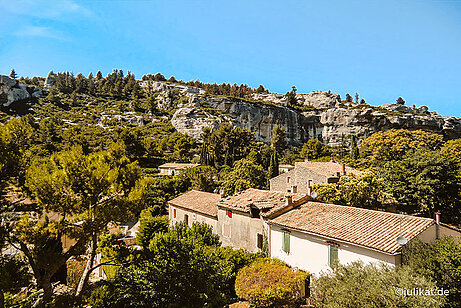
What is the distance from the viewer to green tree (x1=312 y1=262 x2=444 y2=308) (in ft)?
23.0

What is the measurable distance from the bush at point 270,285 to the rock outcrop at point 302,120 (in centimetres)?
7623

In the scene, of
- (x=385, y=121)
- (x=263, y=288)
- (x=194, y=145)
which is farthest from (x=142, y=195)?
(x=385, y=121)

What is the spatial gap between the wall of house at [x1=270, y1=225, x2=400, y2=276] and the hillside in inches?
2823

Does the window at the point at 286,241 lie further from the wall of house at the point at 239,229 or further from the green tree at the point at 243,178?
the green tree at the point at 243,178

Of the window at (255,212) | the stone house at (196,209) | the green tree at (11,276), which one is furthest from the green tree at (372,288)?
the stone house at (196,209)

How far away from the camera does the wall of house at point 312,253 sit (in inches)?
380

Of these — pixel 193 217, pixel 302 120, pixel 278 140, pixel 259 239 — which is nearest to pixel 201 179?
pixel 193 217

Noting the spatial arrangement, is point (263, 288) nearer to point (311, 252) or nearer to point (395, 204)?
point (311, 252)

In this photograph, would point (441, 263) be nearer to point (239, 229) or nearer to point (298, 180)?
point (239, 229)

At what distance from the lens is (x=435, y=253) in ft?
29.0

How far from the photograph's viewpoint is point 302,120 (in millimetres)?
109250

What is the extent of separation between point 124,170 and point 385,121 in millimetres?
108757

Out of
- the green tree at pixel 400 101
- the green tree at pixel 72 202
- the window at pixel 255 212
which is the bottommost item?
the window at pixel 255 212

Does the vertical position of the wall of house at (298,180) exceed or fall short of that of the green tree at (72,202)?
it falls short
